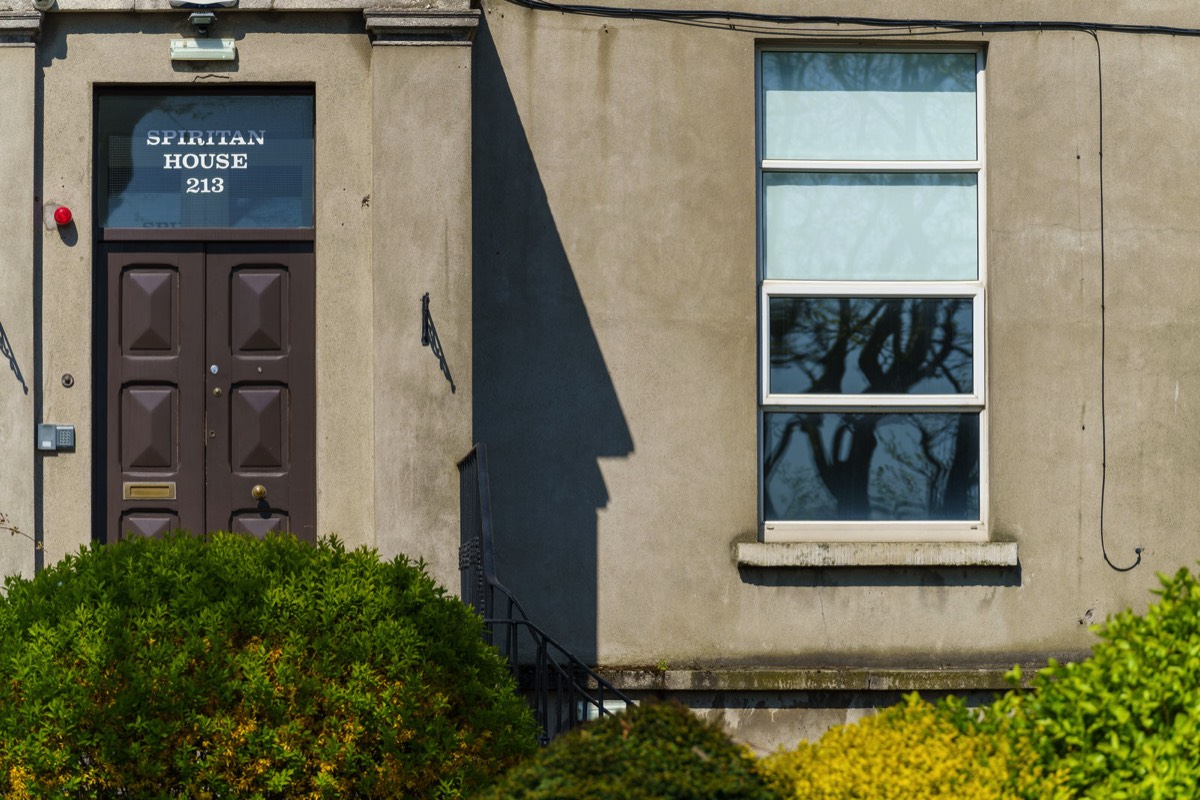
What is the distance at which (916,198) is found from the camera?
866 centimetres

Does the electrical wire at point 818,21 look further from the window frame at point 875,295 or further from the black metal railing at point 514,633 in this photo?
the black metal railing at point 514,633

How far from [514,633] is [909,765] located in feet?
8.08

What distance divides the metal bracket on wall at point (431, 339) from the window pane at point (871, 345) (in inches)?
78.5

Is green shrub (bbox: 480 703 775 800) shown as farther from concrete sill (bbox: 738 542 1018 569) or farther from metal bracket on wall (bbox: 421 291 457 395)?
concrete sill (bbox: 738 542 1018 569)

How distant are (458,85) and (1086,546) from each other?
4493 mm

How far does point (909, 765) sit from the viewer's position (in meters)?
4.43

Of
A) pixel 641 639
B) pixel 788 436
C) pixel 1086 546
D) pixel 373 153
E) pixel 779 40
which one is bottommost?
pixel 641 639

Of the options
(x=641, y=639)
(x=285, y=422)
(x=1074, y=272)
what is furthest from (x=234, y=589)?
(x=1074, y=272)

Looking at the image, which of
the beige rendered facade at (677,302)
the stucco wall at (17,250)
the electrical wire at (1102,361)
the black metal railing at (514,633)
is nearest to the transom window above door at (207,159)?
the beige rendered facade at (677,302)

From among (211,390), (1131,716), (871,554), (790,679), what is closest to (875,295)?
(871,554)

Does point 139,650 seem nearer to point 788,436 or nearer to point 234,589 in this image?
point 234,589

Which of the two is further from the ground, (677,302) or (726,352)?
(677,302)

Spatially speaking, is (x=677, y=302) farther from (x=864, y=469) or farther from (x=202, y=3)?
(x=202, y=3)

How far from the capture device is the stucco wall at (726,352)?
8.29m
